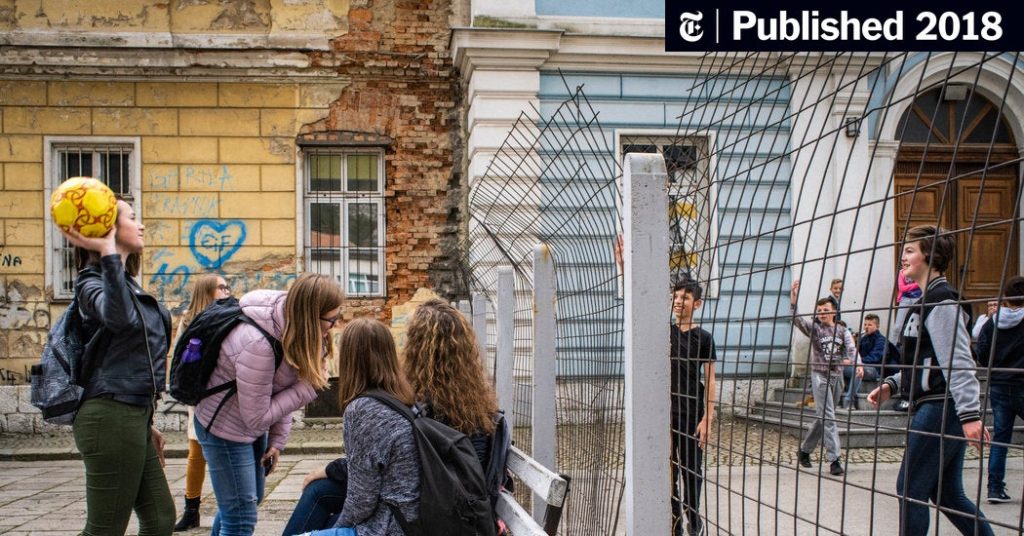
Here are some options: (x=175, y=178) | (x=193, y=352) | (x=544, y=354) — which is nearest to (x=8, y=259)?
(x=175, y=178)

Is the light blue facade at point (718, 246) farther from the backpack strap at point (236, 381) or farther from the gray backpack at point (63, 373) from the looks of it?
the gray backpack at point (63, 373)

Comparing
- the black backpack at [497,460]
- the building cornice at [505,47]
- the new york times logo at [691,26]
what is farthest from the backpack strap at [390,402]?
the building cornice at [505,47]

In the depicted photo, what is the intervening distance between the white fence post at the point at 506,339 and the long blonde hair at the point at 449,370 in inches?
64.2

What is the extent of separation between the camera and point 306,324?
423 centimetres

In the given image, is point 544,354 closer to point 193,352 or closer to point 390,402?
point 390,402

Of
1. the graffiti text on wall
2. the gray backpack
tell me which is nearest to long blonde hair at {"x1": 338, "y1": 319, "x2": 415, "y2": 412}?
the gray backpack

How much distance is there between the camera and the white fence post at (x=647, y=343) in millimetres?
2510

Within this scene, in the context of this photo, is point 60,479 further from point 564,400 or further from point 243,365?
point 564,400

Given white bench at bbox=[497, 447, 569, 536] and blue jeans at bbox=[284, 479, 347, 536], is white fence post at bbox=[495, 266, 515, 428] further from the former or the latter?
white bench at bbox=[497, 447, 569, 536]

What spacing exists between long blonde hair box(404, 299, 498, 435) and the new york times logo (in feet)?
6.05

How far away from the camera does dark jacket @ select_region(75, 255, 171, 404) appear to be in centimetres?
362

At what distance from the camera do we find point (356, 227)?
1308 centimetres

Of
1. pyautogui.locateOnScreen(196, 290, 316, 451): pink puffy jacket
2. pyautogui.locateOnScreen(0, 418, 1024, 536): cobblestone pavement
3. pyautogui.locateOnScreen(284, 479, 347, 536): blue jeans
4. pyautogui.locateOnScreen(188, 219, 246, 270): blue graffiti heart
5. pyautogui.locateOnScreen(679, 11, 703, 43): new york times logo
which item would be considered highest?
pyautogui.locateOnScreen(679, 11, 703, 43): new york times logo

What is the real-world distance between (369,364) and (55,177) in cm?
1075
